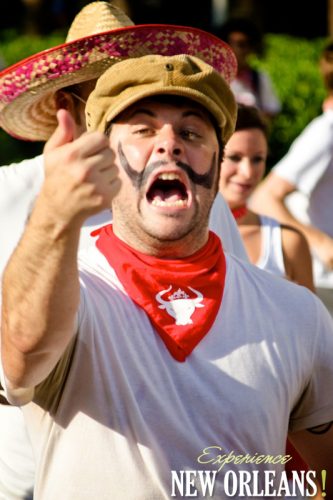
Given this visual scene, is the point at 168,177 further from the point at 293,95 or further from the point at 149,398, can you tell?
the point at 293,95

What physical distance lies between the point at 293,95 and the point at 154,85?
11.3m

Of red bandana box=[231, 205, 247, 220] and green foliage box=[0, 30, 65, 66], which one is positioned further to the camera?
green foliage box=[0, 30, 65, 66]

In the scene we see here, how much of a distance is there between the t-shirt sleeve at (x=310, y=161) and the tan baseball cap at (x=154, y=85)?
3.42 m

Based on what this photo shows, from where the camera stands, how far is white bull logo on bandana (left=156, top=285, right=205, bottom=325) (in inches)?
131

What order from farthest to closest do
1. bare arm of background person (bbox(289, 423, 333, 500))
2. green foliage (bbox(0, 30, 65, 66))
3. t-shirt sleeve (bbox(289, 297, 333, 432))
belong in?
green foliage (bbox(0, 30, 65, 66)) → bare arm of background person (bbox(289, 423, 333, 500)) → t-shirt sleeve (bbox(289, 297, 333, 432))

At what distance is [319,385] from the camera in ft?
11.5

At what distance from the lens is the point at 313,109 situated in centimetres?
1428

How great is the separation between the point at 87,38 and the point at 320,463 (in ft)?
5.78

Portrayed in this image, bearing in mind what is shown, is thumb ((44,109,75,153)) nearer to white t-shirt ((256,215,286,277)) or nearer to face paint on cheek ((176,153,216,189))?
face paint on cheek ((176,153,216,189))

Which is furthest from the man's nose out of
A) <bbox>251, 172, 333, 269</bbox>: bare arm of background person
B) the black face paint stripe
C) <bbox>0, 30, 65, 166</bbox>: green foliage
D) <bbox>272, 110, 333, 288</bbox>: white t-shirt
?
<bbox>0, 30, 65, 166</bbox>: green foliage

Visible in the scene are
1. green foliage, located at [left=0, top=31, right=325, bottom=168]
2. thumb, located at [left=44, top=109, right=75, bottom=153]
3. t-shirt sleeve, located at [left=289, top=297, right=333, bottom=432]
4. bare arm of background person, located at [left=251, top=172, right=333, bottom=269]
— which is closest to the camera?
thumb, located at [left=44, top=109, right=75, bottom=153]

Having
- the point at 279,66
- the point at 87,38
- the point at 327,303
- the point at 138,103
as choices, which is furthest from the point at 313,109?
the point at 138,103

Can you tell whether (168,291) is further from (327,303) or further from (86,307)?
(327,303)

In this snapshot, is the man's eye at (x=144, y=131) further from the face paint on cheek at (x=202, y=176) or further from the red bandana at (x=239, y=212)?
the red bandana at (x=239, y=212)
